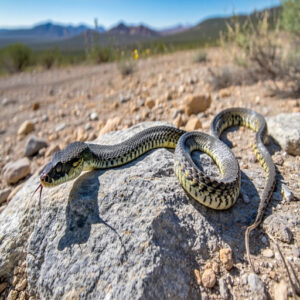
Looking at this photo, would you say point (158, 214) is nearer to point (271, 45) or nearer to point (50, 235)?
point (50, 235)

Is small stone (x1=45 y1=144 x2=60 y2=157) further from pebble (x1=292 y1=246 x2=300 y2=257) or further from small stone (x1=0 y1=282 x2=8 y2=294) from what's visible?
pebble (x1=292 y1=246 x2=300 y2=257)

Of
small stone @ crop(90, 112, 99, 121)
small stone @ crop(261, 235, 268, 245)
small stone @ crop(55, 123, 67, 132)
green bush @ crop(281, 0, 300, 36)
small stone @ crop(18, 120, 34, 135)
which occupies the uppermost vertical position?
green bush @ crop(281, 0, 300, 36)

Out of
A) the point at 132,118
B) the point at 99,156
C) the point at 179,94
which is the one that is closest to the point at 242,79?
the point at 179,94

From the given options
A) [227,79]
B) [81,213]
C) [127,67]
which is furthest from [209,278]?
[127,67]

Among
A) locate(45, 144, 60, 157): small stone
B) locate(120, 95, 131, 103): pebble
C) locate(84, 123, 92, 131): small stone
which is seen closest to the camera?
locate(45, 144, 60, 157): small stone

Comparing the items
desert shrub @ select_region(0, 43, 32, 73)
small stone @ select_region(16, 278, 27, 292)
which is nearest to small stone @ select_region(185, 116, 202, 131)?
small stone @ select_region(16, 278, 27, 292)

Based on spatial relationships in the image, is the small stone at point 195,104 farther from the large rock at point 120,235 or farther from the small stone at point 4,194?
the small stone at point 4,194

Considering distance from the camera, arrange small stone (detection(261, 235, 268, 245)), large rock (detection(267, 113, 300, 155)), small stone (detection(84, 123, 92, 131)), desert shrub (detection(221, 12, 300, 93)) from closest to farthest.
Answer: small stone (detection(261, 235, 268, 245)) < large rock (detection(267, 113, 300, 155)) < small stone (detection(84, 123, 92, 131)) < desert shrub (detection(221, 12, 300, 93))
